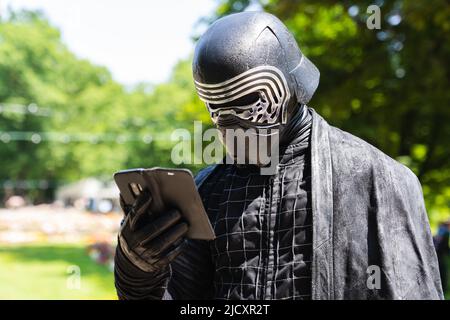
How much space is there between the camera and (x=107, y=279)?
14.5 m

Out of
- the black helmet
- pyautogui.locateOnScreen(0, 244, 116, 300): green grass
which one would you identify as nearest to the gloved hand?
the black helmet

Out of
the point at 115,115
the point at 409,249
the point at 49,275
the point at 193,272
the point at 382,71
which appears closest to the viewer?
the point at 409,249

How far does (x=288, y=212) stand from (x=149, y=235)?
1.64ft

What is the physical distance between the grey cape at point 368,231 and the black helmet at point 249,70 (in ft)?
0.79

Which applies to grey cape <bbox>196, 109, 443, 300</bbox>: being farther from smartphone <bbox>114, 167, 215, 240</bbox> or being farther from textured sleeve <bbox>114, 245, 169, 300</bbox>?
textured sleeve <bbox>114, 245, 169, 300</bbox>

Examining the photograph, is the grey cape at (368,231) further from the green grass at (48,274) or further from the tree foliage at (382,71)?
the green grass at (48,274)

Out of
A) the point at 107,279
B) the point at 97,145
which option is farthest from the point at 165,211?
the point at 97,145

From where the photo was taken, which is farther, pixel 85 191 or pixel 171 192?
pixel 85 191

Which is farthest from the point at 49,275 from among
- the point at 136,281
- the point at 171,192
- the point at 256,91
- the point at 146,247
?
the point at 256,91

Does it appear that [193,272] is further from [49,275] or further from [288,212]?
[49,275]

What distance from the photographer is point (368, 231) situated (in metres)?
2.06

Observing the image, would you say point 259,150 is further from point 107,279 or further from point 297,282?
point 107,279

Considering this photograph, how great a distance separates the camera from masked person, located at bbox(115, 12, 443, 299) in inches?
79.6

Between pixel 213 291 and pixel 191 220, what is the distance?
39 cm
